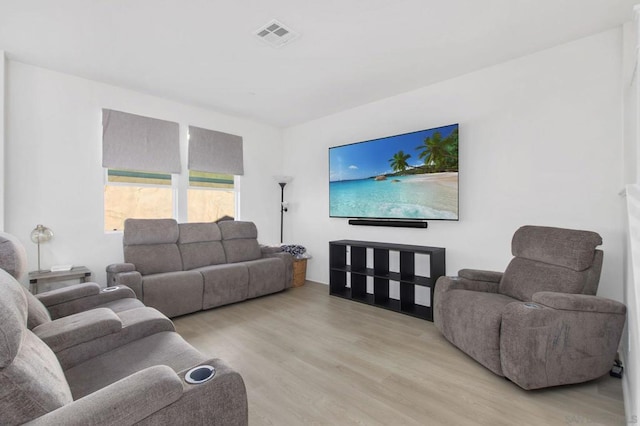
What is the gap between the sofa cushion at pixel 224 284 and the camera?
371 centimetres

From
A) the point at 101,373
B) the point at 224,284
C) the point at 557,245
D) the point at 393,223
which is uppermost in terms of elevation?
the point at 393,223

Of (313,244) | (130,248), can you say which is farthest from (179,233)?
(313,244)

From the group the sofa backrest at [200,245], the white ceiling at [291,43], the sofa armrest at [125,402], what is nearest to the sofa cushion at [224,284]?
the sofa backrest at [200,245]

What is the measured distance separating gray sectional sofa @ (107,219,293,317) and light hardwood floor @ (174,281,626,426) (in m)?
0.34

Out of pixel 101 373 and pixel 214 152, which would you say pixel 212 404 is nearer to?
pixel 101 373

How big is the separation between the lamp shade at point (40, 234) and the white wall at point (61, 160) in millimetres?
135

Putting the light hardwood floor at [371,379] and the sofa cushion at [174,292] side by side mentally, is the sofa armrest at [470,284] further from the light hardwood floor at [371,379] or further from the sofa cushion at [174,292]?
the sofa cushion at [174,292]

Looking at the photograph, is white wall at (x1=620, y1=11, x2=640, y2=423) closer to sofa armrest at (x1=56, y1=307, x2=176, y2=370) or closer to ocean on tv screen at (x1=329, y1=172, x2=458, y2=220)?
ocean on tv screen at (x1=329, y1=172, x2=458, y2=220)

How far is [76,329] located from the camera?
1623mm

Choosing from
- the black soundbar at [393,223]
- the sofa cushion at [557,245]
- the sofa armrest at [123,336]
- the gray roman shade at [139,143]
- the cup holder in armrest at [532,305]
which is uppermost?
the gray roman shade at [139,143]

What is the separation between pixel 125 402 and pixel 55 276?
299 cm

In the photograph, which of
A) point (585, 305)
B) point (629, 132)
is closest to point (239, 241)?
point (585, 305)

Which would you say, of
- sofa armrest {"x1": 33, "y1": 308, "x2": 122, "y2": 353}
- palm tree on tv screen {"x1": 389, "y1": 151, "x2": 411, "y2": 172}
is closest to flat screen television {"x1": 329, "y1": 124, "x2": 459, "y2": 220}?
palm tree on tv screen {"x1": 389, "y1": 151, "x2": 411, "y2": 172}

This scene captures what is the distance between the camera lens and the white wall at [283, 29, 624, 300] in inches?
105
